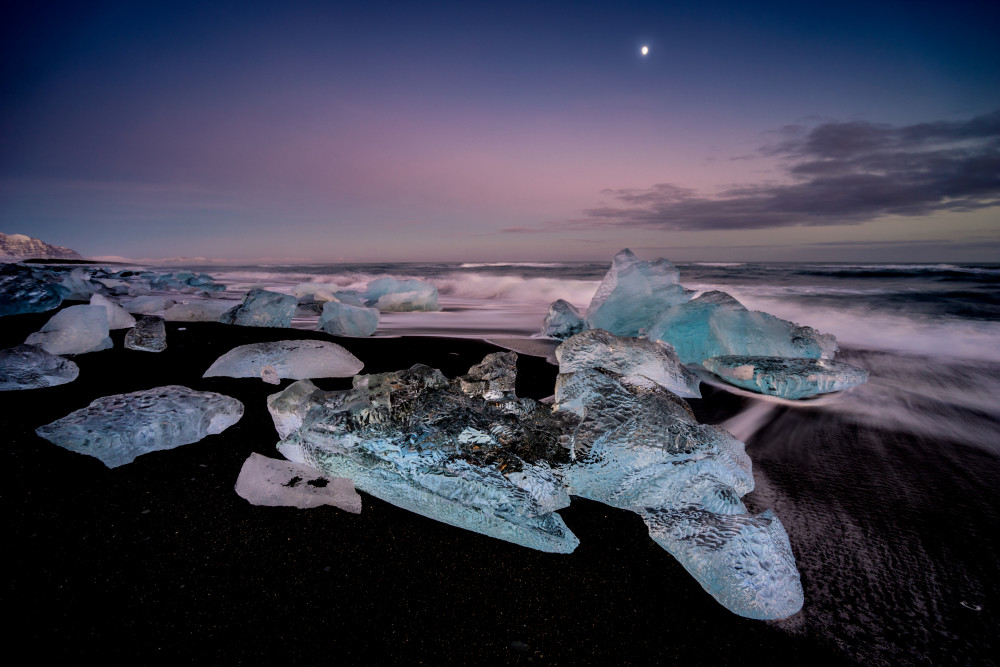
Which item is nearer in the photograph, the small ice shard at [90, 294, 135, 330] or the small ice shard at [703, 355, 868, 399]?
the small ice shard at [703, 355, 868, 399]

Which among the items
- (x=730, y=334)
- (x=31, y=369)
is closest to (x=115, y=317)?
(x=31, y=369)

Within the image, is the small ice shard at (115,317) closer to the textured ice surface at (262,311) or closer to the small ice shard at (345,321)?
the textured ice surface at (262,311)

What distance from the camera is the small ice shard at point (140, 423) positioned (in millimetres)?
1425

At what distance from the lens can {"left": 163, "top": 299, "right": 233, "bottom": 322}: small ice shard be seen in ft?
15.5

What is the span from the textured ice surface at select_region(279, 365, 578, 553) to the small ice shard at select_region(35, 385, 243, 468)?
1.36 ft

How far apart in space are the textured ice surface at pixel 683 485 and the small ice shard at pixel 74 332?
3.13m

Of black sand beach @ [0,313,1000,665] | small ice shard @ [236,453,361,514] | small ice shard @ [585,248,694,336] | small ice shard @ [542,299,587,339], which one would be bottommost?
black sand beach @ [0,313,1000,665]

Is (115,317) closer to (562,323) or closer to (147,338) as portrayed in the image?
(147,338)

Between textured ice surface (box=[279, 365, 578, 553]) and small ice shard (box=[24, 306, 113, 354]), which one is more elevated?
small ice shard (box=[24, 306, 113, 354])

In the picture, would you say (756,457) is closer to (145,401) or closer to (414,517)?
(414,517)

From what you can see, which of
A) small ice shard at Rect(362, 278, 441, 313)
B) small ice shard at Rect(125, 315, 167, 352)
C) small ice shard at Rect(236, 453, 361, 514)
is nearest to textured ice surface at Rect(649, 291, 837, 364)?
small ice shard at Rect(236, 453, 361, 514)

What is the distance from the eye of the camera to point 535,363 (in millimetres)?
3264

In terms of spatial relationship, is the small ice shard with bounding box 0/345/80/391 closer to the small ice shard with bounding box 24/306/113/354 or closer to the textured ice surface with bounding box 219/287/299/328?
the small ice shard with bounding box 24/306/113/354

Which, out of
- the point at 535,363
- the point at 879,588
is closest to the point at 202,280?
the point at 535,363
